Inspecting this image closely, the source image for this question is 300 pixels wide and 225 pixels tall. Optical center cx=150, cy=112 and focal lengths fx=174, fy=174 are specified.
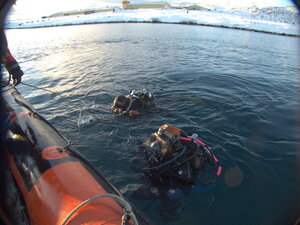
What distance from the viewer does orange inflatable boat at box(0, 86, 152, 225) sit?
199 cm

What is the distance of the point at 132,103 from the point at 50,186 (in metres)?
4.15

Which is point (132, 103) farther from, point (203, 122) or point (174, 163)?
point (174, 163)

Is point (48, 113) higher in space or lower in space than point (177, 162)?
lower

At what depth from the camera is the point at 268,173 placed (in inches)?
157

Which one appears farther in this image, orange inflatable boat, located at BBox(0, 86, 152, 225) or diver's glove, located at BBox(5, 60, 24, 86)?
diver's glove, located at BBox(5, 60, 24, 86)

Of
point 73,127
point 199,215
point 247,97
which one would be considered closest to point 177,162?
point 199,215

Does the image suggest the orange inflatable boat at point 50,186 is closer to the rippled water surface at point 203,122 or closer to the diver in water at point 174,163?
the diver in water at point 174,163

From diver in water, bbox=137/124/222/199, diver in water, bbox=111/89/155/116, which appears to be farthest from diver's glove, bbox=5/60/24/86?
diver in water, bbox=137/124/222/199

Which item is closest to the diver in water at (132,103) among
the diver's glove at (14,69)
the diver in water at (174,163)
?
the diver in water at (174,163)

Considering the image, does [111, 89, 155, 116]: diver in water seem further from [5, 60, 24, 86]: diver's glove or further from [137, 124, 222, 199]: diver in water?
[5, 60, 24, 86]: diver's glove

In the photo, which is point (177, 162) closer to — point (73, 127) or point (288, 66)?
point (73, 127)

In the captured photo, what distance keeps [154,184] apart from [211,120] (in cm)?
341

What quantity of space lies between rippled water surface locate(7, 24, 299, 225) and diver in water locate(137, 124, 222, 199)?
0.78 feet

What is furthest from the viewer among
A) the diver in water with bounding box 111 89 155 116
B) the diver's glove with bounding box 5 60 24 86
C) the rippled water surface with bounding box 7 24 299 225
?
the diver in water with bounding box 111 89 155 116
